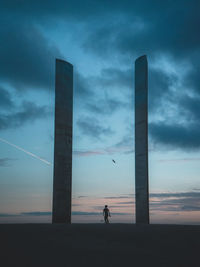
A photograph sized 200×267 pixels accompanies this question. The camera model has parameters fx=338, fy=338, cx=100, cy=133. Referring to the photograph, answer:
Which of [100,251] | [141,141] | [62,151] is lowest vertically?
[100,251]

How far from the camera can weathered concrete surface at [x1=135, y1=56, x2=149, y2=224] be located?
1908 centimetres

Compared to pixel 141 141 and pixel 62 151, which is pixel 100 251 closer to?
pixel 62 151

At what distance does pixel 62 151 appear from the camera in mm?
18578

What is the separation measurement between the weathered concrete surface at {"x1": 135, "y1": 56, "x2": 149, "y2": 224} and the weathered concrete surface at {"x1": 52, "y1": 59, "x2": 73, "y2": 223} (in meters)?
3.91

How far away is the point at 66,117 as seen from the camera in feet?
62.1

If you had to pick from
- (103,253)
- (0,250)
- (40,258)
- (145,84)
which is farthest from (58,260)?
(145,84)

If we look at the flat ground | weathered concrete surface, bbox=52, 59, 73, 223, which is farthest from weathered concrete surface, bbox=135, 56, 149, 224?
the flat ground

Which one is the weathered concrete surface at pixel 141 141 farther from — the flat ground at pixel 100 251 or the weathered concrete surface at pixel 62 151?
the flat ground at pixel 100 251

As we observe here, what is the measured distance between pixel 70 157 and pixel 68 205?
2.67m

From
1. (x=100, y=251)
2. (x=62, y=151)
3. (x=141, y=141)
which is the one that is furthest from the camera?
(x=141, y=141)

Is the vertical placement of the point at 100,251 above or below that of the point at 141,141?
below

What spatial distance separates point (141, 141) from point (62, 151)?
14.9 feet

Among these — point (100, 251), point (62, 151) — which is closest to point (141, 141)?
point (62, 151)

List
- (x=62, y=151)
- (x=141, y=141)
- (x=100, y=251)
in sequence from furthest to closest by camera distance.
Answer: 1. (x=141, y=141)
2. (x=62, y=151)
3. (x=100, y=251)
